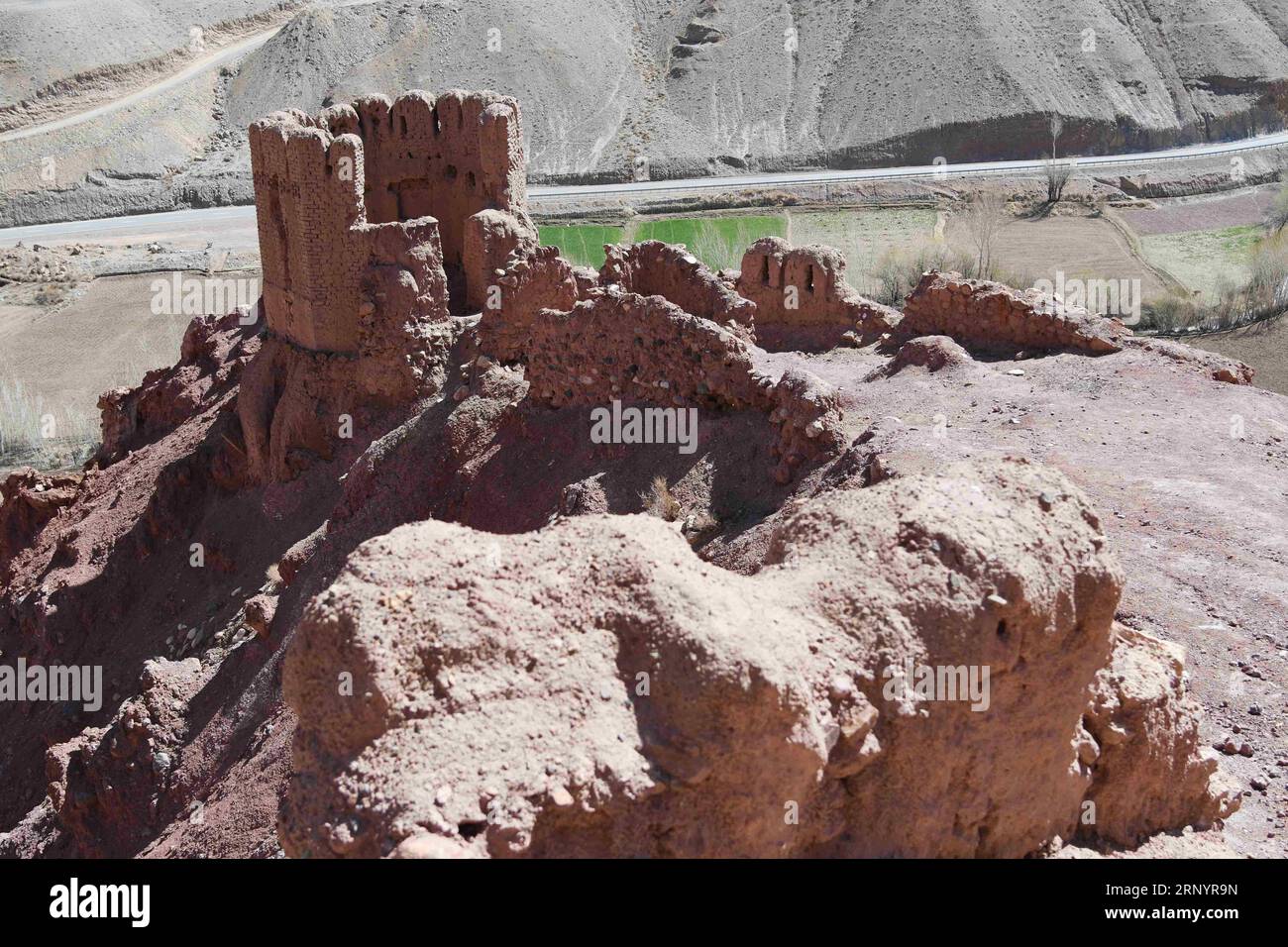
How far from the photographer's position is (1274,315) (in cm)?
3178

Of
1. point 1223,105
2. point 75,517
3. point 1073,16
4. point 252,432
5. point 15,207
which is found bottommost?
point 75,517

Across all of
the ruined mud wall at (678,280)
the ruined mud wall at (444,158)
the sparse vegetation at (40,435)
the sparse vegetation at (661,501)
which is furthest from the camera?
the sparse vegetation at (40,435)

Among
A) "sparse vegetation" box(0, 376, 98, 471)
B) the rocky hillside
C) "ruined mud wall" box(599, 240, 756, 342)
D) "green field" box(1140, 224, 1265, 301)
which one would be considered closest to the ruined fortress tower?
"ruined mud wall" box(599, 240, 756, 342)

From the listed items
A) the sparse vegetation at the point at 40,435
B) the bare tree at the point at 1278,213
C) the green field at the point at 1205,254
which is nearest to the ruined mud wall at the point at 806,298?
the sparse vegetation at the point at 40,435

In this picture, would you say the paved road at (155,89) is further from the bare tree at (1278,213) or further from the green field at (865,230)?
the bare tree at (1278,213)

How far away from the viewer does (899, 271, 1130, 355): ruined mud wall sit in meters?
17.1

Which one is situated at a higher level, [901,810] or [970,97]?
[970,97]

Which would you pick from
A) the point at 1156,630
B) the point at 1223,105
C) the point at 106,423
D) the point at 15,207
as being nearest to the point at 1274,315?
the point at 1156,630

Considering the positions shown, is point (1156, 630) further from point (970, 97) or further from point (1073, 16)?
point (1073, 16)

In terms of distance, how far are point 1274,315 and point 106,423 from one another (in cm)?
2615

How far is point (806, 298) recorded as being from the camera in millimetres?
19109

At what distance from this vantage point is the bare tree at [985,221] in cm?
3803

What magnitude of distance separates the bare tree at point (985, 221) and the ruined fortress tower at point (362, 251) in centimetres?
2020

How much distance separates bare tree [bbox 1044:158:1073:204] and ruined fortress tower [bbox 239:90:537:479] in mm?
38384
